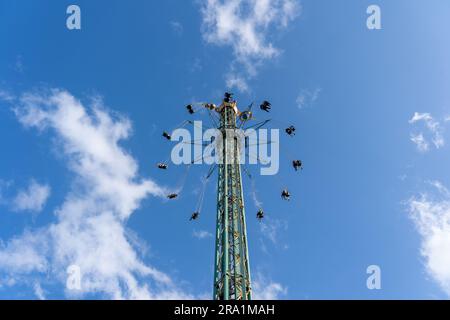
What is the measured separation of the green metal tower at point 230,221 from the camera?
115 feet

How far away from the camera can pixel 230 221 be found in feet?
130

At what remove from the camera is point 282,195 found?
44.8m

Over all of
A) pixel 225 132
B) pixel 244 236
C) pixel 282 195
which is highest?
pixel 225 132

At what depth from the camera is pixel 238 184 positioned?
41.9 meters

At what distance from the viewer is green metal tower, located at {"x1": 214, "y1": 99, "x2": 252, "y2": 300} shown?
3509cm
